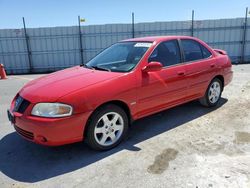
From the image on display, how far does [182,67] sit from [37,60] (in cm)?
1080

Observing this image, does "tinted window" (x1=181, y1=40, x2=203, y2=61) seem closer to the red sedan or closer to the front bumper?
the red sedan

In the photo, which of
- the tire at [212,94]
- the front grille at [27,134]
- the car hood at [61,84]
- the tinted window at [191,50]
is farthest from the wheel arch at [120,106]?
the tire at [212,94]

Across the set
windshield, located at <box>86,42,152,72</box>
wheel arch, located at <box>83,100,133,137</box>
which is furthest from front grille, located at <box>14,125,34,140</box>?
windshield, located at <box>86,42,152,72</box>

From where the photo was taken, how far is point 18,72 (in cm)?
1336

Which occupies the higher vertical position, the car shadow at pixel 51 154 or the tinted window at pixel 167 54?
the tinted window at pixel 167 54

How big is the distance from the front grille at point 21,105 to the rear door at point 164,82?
65.0 inches

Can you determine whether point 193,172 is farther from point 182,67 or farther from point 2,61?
point 2,61

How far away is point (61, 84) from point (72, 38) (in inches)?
409

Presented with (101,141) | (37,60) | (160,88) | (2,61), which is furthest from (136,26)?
(101,141)

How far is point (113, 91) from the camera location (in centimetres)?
340

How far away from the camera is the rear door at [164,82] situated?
383 centimetres

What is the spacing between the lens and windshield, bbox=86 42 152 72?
393 cm

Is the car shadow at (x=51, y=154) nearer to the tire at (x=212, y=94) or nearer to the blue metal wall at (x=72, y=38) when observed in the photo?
the tire at (x=212, y=94)

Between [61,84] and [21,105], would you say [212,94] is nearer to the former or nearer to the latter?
[61,84]
